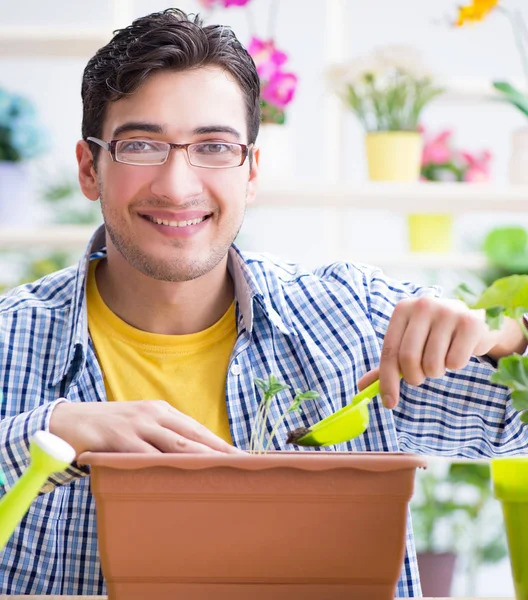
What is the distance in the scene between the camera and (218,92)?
1440 mm

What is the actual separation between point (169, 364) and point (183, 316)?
0.36ft

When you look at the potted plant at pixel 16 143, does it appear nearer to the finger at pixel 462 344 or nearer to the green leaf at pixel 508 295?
the finger at pixel 462 344

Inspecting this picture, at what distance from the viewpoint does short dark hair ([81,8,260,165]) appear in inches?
55.6

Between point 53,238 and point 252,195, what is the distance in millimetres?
1145

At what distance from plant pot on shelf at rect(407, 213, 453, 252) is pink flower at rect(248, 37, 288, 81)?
0.71 metres

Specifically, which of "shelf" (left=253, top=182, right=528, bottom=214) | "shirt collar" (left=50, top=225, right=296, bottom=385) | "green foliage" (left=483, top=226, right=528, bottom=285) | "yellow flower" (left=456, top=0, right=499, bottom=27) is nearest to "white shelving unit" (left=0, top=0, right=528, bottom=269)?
"shelf" (left=253, top=182, right=528, bottom=214)

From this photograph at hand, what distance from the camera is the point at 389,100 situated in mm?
2676

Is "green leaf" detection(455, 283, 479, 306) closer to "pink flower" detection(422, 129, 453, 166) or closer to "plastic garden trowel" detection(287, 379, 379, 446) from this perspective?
"plastic garden trowel" detection(287, 379, 379, 446)

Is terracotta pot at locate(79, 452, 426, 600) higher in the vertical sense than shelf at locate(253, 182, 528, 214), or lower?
lower

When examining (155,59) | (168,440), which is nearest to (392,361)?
(168,440)

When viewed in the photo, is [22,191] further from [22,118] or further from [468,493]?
[468,493]

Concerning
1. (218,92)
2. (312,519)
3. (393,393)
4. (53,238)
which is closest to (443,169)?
(53,238)

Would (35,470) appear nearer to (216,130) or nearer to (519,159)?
(216,130)

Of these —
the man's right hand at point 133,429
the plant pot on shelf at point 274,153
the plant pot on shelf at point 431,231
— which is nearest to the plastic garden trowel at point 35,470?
the man's right hand at point 133,429
